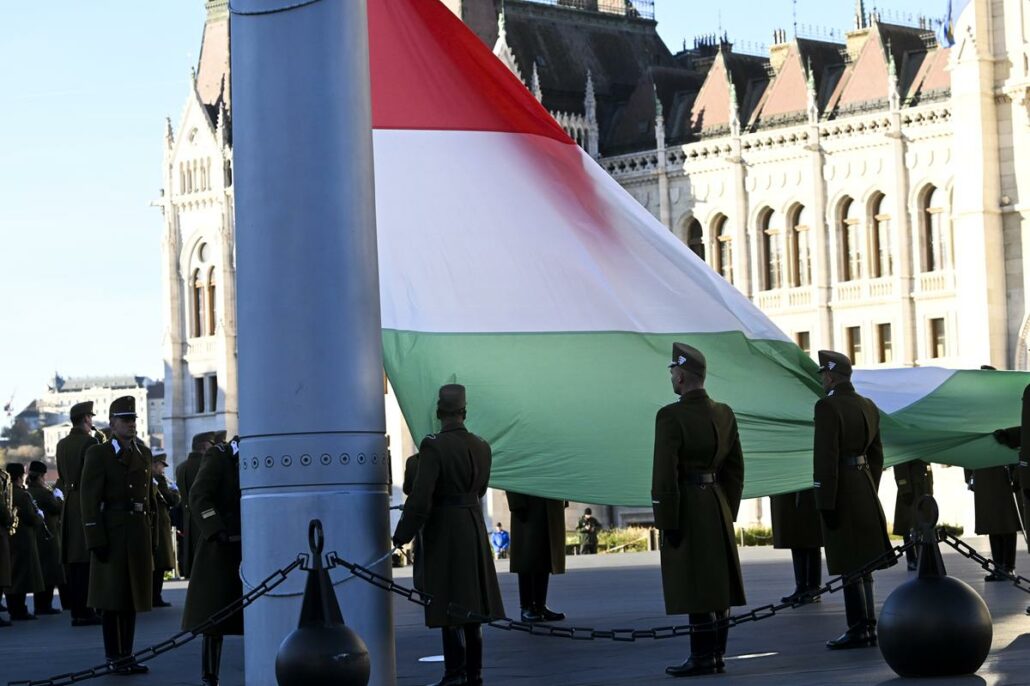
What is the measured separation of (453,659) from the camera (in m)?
11.5

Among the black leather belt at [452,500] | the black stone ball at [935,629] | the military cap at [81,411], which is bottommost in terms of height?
the black stone ball at [935,629]

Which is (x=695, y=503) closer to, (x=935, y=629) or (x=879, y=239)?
(x=935, y=629)

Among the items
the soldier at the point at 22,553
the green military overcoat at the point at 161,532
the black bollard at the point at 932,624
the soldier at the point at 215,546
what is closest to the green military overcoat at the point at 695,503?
the black bollard at the point at 932,624

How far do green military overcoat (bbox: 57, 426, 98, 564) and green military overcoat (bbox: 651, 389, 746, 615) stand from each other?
720cm

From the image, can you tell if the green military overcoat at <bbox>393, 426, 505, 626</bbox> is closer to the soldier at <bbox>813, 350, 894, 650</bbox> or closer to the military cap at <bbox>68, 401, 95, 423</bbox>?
the soldier at <bbox>813, 350, 894, 650</bbox>

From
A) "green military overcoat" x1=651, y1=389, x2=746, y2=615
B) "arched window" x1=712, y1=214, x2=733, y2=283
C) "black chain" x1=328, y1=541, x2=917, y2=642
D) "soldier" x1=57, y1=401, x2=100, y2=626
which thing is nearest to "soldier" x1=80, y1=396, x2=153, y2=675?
"black chain" x1=328, y1=541, x2=917, y2=642

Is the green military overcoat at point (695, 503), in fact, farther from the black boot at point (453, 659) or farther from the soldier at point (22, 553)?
the soldier at point (22, 553)

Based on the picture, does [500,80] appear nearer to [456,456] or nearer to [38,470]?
[456,456]

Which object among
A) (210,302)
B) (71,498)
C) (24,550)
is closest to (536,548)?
(71,498)

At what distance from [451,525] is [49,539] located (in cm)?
1123

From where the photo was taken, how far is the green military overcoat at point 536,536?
16031 mm

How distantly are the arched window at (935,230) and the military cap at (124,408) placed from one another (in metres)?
38.0

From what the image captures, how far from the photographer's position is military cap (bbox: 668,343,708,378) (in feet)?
37.2

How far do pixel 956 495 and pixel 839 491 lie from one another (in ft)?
113
